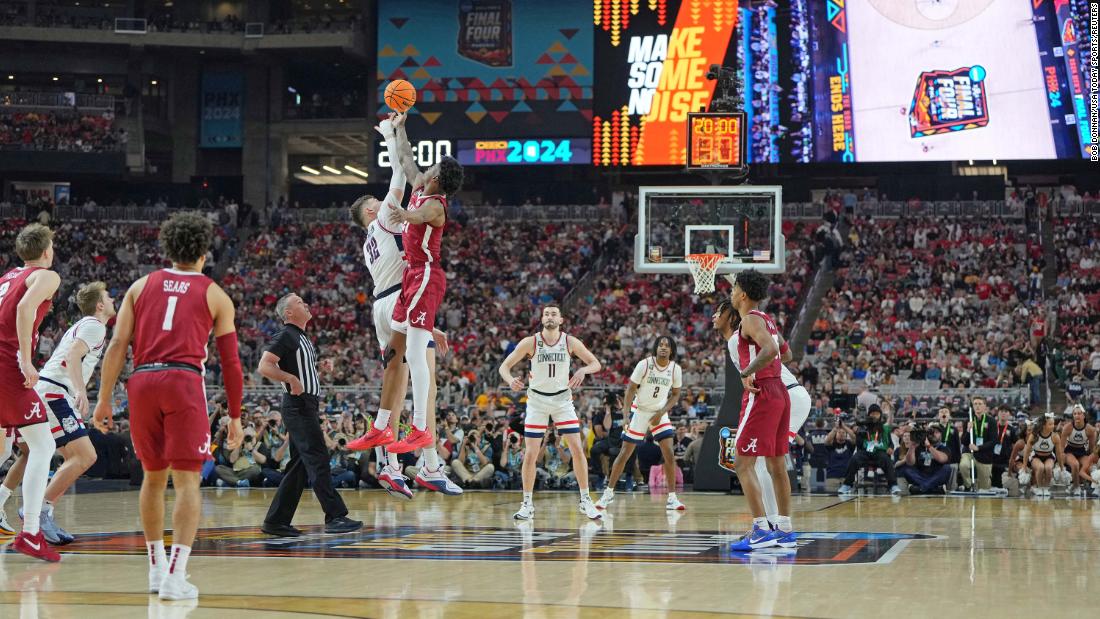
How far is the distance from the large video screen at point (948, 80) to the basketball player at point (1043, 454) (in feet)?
46.8

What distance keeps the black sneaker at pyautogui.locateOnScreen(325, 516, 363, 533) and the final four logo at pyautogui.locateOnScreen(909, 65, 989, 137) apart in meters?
23.8

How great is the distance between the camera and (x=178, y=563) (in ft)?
21.8

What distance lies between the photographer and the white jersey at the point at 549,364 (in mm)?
13016

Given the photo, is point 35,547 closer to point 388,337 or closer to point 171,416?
point 171,416

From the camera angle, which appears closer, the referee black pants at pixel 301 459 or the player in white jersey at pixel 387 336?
the player in white jersey at pixel 387 336

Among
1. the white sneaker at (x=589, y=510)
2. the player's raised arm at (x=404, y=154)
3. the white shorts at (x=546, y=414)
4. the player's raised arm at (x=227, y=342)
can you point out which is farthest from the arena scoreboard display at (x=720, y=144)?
the player's raised arm at (x=227, y=342)

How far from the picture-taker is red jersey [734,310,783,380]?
952cm

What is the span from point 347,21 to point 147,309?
3418 centimetres

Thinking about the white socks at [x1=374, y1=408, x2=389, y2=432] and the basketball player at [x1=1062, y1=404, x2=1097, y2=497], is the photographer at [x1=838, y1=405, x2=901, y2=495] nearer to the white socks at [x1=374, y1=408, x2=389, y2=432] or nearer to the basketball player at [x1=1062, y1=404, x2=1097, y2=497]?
the basketball player at [x1=1062, y1=404, x2=1097, y2=497]

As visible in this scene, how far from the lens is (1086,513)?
45.4 feet

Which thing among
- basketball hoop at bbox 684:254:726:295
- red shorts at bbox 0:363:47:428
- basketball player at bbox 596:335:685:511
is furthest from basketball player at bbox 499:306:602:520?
basketball hoop at bbox 684:254:726:295

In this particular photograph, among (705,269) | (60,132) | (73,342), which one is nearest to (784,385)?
(73,342)

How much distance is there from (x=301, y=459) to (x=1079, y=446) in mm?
12218

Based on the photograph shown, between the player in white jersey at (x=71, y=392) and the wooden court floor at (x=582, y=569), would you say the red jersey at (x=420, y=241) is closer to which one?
the wooden court floor at (x=582, y=569)
